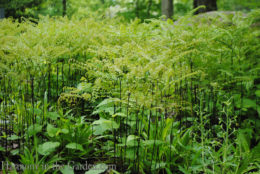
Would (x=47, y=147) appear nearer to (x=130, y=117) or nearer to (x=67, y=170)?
(x=67, y=170)

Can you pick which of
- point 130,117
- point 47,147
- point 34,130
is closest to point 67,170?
point 47,147

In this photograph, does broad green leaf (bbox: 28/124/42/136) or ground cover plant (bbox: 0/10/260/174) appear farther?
broad green leaf (bbox: 28/124/42/136)

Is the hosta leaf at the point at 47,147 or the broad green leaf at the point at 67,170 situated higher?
the hosta leaf at the point at 47,147

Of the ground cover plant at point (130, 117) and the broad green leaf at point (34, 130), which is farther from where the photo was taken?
the broad green leaf at point (34, 130)

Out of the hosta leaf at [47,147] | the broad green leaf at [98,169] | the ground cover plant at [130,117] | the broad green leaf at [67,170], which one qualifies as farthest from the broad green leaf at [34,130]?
the broad green leaf at [98,169]

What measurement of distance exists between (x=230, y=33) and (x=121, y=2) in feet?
27.5

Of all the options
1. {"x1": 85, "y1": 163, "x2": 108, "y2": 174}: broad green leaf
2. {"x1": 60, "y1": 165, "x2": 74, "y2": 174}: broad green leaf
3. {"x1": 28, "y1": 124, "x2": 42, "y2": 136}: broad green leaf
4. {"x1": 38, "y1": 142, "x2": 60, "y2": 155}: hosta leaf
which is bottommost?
{"x1": 60, "y1": 165, "x2": 74, "y2": 174}: broad green leaf

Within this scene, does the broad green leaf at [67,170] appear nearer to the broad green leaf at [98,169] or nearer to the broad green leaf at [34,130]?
the broad green leaf at [98,169]

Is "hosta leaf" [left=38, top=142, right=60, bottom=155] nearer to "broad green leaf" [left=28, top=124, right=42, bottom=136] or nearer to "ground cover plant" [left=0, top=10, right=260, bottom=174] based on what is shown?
"ground cover plant" [left=0, top=10, right=260, bottom=174]

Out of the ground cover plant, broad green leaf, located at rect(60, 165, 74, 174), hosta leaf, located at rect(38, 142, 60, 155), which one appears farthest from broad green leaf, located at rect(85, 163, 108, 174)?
hosta leaf, located at rect(38, 142, 60, 155)

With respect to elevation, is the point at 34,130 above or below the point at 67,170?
above

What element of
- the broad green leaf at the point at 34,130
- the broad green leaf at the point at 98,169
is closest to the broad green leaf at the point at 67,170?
the broad green leaf at the point at 98,169

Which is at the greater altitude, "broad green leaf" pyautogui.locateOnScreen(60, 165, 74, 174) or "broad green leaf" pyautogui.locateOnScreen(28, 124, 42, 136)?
"broad green leaf" pyautogui.locateOnScreen(28, 124, 42, 136)

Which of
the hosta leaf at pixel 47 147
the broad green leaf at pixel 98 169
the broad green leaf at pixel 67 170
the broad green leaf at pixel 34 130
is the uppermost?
the broad green leaf at pixel 34 130
